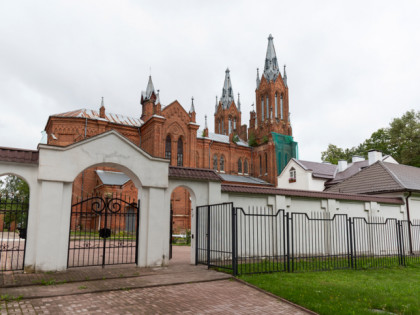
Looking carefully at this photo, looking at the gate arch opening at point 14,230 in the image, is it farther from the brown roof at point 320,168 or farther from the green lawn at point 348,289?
the brown roof at point 320,168

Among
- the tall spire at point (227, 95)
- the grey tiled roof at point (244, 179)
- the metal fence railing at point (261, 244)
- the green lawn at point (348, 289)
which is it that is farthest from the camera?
the tall spire at point (227, 95)

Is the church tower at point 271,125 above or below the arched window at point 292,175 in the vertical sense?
above

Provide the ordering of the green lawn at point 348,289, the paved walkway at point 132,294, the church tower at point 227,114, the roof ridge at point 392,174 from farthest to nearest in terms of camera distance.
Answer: the church tower at point 227,114 < the roof ridge at point 392,174 < the green lawn at point 348,289 < the paved walkway at point 132,294

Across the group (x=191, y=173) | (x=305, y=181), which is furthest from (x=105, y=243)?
(x=305, y=181)

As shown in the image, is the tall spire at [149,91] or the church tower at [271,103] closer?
the tall spire at [149,91]

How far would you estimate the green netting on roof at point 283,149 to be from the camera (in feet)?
151

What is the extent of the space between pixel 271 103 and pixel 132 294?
44.6 m

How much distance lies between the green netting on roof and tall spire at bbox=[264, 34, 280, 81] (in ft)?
30.7

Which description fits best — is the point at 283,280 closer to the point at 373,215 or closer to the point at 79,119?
the point at 373,215

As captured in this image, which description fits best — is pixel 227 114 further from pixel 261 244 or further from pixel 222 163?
pixel 261 244

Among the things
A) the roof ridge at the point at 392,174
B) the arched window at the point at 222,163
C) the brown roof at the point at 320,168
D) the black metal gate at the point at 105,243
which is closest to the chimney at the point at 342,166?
the brown roof at the point at 320,168

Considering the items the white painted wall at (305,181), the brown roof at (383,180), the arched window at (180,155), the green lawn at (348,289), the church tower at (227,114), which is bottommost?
the green lawn at (348,289)

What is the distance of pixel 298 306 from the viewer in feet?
22.4

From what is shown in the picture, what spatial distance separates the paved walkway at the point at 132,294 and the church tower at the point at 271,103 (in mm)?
39527
